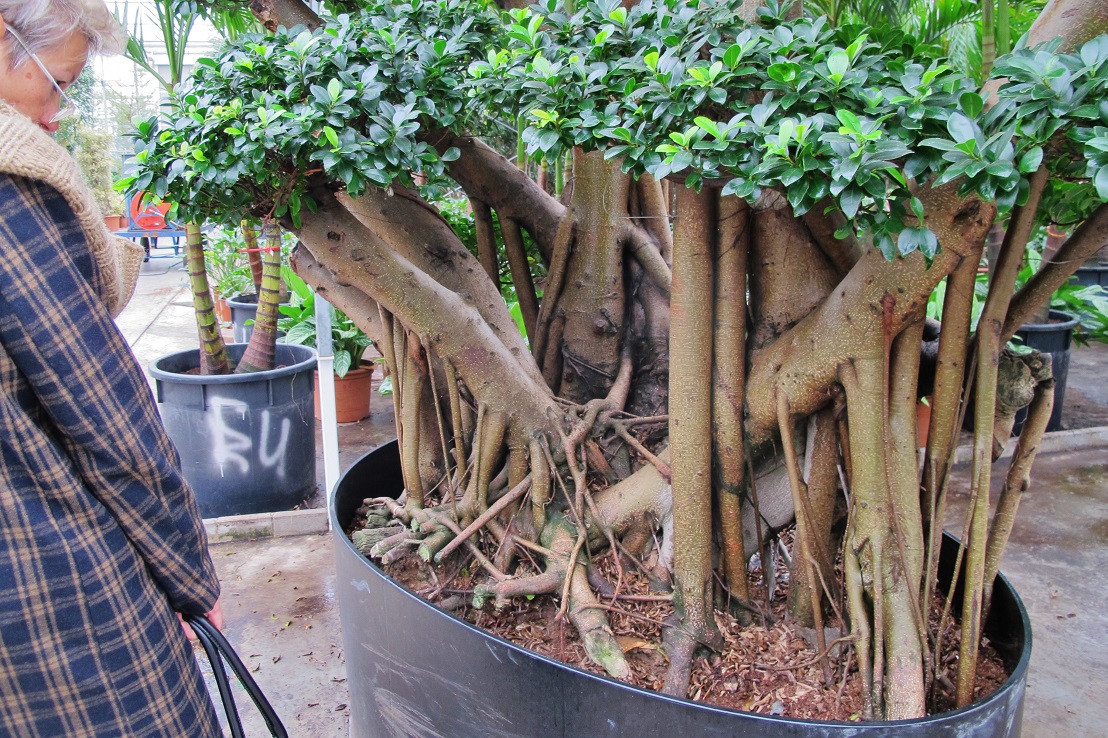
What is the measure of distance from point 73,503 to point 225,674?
39 cm

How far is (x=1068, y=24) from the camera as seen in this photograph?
152 centimetres

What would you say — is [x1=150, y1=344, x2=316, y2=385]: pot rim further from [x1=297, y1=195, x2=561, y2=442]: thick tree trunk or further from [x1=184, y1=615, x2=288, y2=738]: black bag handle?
[x1=184, y1=615, x2=288, y2=738]: black bag handle

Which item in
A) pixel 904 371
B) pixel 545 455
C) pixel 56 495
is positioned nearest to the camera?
pixel 56 495

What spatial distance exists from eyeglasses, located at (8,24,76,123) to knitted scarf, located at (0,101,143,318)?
6cm

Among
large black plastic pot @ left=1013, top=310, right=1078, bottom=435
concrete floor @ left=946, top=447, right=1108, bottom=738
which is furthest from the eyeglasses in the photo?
large black plastic pot @ left=1013, top=310, right=1078, bottom=435

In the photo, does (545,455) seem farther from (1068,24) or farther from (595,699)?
(1068,24)

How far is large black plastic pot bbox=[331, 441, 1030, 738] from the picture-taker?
5.01ft

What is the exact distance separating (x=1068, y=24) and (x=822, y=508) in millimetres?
1116

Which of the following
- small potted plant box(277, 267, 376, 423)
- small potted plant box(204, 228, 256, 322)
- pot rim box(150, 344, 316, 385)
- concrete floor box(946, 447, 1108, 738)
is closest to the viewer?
concrete floor box(946, 447, 1108, 738)

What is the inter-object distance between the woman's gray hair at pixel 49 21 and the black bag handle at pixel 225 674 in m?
0.89

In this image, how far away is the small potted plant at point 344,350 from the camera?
5298 millimetres

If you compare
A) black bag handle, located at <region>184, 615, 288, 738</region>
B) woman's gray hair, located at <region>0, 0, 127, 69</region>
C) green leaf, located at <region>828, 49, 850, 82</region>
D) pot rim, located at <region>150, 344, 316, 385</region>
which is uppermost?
woman's gray hair, located at <region>0, 0, 127, 69</region>

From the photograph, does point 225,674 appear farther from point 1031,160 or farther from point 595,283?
point 595,283

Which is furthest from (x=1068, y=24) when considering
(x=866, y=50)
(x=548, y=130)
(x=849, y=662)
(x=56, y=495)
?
(x=56, y=495)
